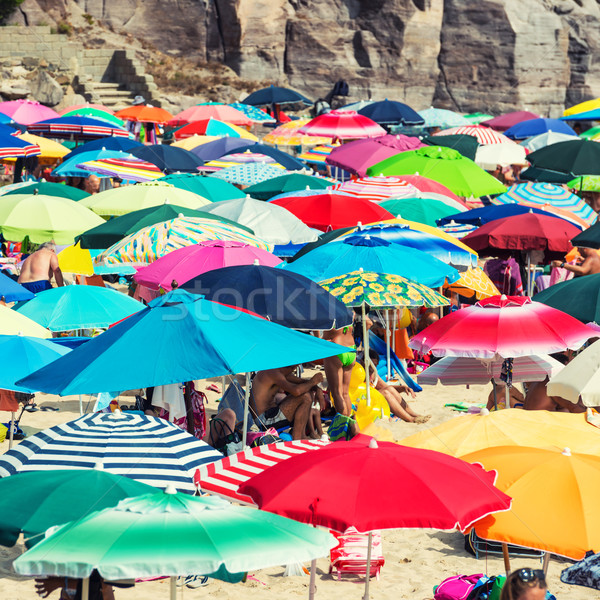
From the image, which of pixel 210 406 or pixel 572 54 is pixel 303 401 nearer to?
pixel 210 406

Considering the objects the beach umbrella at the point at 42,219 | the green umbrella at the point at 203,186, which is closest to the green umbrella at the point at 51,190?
the green umbrella at the point at 203,186

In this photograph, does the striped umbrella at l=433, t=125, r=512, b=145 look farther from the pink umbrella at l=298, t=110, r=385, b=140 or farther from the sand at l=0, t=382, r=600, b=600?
the sand at l=0, t=382, r=600, b=600

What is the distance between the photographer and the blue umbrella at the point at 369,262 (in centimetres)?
908

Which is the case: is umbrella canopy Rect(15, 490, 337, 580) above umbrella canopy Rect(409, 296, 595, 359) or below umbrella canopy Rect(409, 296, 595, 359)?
above

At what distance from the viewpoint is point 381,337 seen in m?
10.7

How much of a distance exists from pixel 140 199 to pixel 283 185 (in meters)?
3.08

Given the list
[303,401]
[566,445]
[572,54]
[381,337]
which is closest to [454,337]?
[303,401]

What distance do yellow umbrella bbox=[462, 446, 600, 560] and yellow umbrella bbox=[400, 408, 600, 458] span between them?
0.48m

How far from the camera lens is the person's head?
3.87 m

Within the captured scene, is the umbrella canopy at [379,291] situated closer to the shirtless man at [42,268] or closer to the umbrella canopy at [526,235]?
the umbrella canopy at [526,235]

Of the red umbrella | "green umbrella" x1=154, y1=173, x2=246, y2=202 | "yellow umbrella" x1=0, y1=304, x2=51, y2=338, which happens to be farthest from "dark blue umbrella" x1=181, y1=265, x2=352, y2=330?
"green umbrella" x1=154, y1=173, x2=246, y2=202

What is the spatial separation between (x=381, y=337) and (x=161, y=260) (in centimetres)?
308

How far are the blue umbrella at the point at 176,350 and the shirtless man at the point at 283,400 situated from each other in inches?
60.1

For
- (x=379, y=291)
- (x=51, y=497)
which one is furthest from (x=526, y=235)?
(x=51, y=497)
